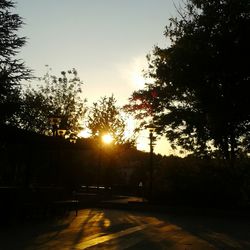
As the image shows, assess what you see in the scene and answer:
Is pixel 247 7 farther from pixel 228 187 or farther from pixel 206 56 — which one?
pixel 228 187

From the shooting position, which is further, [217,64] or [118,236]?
[217,64]

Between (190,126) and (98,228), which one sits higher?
(190,126)

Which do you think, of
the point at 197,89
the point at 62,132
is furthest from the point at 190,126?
the point at 62,132

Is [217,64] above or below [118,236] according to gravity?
above

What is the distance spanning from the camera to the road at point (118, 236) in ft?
39.9

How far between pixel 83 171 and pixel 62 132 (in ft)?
97.9

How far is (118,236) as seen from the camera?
46.3 feet

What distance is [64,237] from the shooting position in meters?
13.5

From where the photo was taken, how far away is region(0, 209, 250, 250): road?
1218 cm

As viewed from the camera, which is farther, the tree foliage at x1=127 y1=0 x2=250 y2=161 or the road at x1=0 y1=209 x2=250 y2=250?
the tree foliage at x1=127 y1=0 x2=250 y2=161

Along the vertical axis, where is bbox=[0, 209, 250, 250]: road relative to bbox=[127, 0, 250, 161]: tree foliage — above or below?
below

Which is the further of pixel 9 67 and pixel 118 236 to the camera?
pixel 9 67

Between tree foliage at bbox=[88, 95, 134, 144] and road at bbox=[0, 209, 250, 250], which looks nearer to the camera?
road at bbox=[0, 209, 250, 250]

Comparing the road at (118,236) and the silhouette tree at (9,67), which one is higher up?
the silhouette tree at (9,67)
